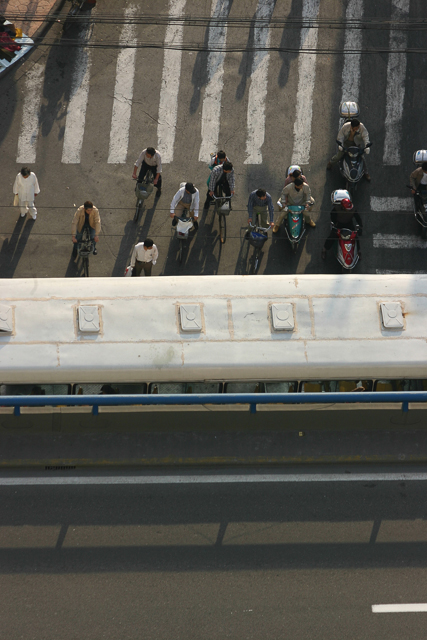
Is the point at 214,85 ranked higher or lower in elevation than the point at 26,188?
higher

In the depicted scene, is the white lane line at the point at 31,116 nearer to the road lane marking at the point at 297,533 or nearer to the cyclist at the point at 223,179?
the cyclist at the point at 223,179

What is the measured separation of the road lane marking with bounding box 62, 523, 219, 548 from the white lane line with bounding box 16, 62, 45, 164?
32.1 feet

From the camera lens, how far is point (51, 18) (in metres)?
18.9

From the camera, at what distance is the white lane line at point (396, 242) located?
16.8 meters

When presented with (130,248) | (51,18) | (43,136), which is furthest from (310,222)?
(51,18)

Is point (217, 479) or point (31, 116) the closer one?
point (217, 479)

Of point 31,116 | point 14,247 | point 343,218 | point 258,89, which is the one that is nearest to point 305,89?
point 258,89

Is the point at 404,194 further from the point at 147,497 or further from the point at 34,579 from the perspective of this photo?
the point at 34,579

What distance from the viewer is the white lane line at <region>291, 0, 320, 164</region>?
17.8 metres

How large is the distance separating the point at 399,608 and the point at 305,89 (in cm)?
1331

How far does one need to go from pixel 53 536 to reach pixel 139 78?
484 inches

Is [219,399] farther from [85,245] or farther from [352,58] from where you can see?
[352,58]

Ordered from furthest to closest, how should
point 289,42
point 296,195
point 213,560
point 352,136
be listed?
point 289,42, point 352,136, point 296,195, point 213,560

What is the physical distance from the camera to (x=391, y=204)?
57.0ft
